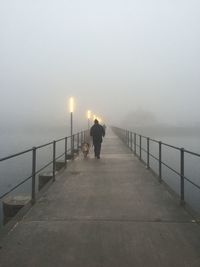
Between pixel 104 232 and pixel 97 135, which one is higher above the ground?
pixel 97 135

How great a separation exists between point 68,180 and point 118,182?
5.13 ft

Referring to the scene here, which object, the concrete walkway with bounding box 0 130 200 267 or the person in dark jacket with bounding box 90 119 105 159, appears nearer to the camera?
the concrete walkway with bounding box 0 130 200 267

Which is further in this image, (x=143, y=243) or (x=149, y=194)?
(x=149, y=194)

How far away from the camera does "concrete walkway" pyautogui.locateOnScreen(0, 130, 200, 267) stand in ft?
13.8

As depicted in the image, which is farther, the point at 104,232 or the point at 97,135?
the point at 97,135

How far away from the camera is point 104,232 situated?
5.18m

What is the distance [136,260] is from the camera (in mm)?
4188

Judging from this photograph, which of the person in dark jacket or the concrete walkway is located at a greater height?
the person in dark jacket

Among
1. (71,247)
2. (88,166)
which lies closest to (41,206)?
(71,247)

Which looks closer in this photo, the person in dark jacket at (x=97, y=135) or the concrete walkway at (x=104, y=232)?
the concrete walkway at (x=104, y=232)

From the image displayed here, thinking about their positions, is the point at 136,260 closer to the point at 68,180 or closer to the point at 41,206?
the point at 41,206

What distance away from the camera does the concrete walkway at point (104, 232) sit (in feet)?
13.8

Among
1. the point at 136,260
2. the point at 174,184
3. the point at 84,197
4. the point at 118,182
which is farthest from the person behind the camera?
the point at 174,184

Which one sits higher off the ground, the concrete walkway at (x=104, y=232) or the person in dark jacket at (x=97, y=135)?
the person in dark jacket at (x=97, y=135)
